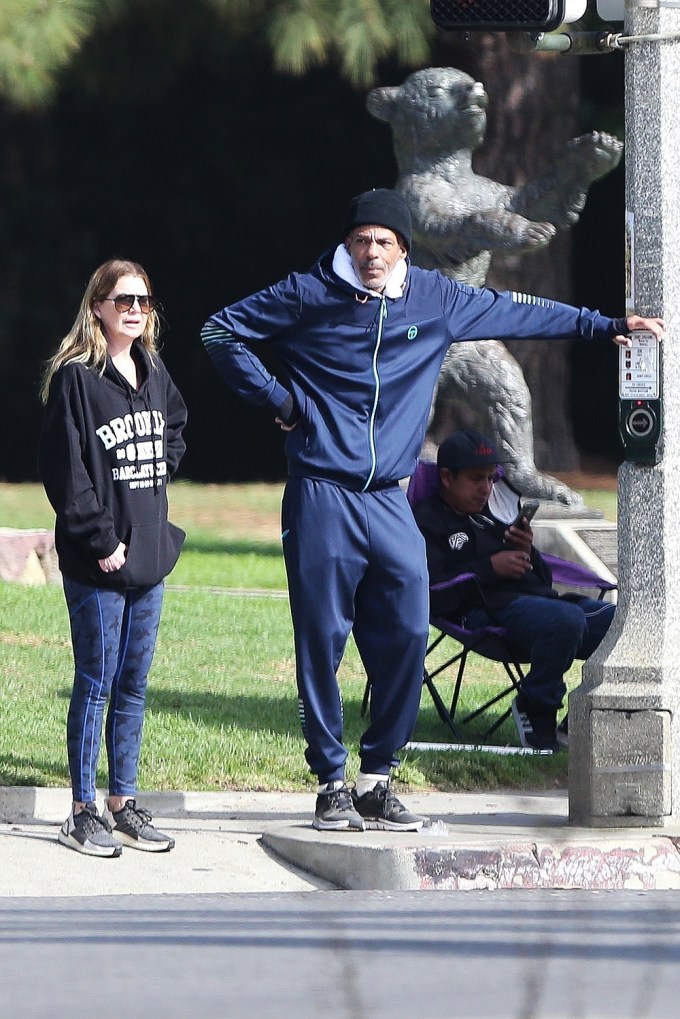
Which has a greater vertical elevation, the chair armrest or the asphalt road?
the chair armrest

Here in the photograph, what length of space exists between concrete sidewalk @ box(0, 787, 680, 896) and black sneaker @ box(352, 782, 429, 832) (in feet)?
0.23

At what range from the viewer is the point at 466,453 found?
773 cm

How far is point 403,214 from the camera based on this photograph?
247 inches

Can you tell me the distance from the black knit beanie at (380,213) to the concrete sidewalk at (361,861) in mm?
1921

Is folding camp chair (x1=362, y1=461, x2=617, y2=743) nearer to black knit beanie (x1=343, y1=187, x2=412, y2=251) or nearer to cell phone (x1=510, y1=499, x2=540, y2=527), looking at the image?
cell phone (x1=510, y1=499, x2=540, y2=527)

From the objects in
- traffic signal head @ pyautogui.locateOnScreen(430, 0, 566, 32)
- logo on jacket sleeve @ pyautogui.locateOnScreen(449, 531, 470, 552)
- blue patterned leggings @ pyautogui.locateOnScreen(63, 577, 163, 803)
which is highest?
traffic signal head @ pyautogui.locateOnScreen(430, 0, 566, 32)

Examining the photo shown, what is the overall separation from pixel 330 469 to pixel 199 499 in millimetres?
14136

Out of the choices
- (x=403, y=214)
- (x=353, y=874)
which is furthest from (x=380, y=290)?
(x=353, y=874)

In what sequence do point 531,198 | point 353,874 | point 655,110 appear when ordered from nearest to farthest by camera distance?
point 353,874 → point 655,110 → point 531,198

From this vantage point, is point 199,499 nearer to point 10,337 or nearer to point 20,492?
point 20,492

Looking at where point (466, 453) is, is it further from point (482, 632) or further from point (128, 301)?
point (128, 301)

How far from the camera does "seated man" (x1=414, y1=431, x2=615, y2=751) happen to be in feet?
24.8

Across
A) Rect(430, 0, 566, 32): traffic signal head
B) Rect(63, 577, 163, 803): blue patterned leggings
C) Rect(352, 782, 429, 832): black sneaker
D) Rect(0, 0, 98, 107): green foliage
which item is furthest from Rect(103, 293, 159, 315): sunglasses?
Rect(0, 0, 98, 107): green foliage

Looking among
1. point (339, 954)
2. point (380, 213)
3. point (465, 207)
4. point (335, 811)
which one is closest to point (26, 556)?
point (465, 207)
